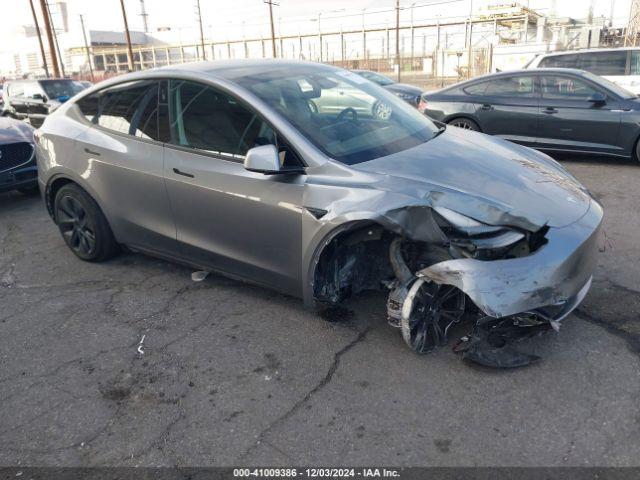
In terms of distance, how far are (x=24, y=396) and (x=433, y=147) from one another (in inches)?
115

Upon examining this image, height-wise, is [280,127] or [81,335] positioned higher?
[280,127]

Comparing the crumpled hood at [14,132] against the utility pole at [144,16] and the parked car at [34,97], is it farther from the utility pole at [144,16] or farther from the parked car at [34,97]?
the utility pole at [144,16]

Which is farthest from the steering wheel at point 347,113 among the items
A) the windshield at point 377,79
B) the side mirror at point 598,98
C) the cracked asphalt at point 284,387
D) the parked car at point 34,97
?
the parked car at point 34,97

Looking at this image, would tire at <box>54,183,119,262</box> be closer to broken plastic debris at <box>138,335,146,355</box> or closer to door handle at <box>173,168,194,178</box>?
door handle at <box>173,168,194,178</box>

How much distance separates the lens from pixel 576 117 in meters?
7.46

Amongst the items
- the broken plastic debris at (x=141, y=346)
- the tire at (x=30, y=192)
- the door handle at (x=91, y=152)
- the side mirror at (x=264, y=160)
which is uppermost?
the side mirror at (x=264, y=160)

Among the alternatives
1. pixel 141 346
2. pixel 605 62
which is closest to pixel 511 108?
pixel 605 62

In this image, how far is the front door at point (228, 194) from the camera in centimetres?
327

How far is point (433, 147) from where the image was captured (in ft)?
11.7

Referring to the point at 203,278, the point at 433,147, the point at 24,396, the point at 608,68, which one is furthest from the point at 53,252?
the point at 608,68

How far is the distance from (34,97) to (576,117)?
1423 centimetres

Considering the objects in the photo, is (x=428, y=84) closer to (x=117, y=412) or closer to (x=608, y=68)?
(x=608, y=68)

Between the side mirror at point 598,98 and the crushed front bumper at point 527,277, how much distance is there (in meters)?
5.40

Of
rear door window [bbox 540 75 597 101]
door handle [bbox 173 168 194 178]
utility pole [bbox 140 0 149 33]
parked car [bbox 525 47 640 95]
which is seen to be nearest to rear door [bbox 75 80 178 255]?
door handle [bbox 173 168 194 178]
